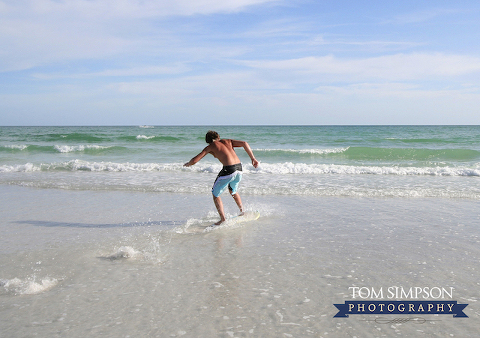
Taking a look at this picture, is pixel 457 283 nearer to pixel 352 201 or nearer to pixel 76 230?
pixel 352 201

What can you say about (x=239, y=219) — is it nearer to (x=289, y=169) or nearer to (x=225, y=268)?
(x=225, y=268)

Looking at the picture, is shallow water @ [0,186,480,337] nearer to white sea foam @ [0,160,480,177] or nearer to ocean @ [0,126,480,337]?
ocean @ [0,126,480,337]

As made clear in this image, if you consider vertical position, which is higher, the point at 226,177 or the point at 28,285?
the point at 226,177

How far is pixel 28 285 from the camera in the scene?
3682 mm

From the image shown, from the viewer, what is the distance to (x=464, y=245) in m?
5.00

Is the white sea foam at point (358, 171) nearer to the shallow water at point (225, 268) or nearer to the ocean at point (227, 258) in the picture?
the ocean at point (227, 258)

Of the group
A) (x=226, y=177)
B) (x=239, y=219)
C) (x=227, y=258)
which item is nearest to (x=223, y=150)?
(x=226, y=177)

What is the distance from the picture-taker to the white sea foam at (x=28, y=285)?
358cm

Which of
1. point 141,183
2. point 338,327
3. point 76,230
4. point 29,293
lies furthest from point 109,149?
point 338,327

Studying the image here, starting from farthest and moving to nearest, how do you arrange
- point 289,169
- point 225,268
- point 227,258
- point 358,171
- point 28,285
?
point 289,169 → point 358,171 → point 227,258 → point 225,268 → point 28,285

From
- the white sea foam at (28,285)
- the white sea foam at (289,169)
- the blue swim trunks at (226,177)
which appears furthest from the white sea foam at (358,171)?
the white sea foam at (28,285)

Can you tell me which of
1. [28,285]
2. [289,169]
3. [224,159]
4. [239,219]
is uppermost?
[224,159]

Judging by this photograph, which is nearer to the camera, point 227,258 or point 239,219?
point 227,258

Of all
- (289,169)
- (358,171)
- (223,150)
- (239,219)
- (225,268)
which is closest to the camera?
(225,268)
